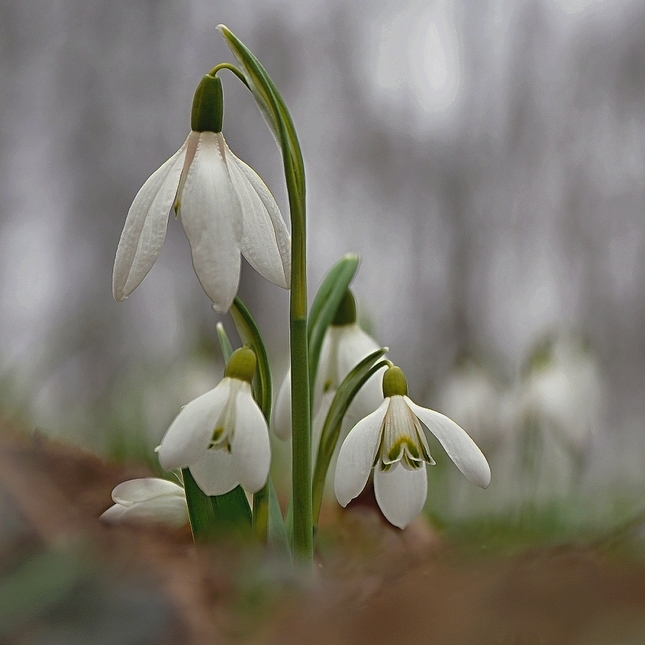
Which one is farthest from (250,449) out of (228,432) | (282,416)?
(282,416)

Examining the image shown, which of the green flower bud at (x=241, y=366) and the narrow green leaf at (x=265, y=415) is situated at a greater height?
the green flower bud at (x=241, y=366)

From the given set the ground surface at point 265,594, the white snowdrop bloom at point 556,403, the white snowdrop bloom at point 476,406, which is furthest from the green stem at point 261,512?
the white snowdrop bloom at point 476,406

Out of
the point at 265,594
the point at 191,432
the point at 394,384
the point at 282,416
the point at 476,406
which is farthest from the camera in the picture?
the point at 476,406

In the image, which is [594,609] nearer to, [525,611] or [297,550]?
[525,611]

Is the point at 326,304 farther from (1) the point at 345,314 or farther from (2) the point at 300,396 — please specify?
(2) the point at 300,396

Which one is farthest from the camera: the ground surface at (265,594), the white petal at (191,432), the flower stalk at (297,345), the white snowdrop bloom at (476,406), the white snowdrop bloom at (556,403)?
the white snowdrop bloom at (476,406)

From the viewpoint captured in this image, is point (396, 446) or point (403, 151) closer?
point (396, 446)

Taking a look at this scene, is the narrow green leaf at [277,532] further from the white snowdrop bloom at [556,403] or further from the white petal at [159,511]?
the white snowdrop bloom at [556,403]
